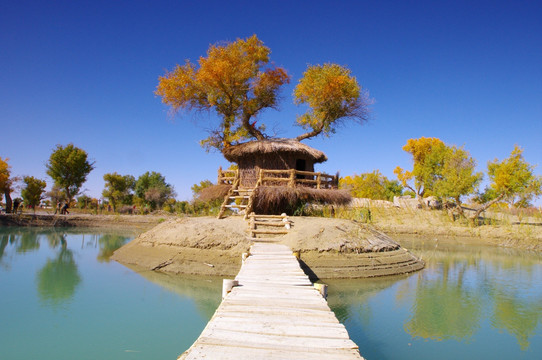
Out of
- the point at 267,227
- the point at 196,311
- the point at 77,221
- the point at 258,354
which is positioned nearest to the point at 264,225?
the point at 267,227

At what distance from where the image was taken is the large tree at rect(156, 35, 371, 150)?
47.9 ft

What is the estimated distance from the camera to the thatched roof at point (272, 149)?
13906 millimetres

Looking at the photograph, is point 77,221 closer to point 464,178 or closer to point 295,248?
point 295,248

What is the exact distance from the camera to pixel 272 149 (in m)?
13.8

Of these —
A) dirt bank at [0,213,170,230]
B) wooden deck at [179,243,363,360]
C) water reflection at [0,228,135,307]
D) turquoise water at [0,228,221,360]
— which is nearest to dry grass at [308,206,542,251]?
turquoise water at [0,228,221,360]

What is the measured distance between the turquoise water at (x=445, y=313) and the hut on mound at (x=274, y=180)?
14.1ft

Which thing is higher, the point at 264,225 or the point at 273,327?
the point at 264,225

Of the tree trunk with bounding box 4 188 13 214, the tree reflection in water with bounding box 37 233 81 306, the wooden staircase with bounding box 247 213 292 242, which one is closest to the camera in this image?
the tree reflection in water with bounding box 37 233 81 306

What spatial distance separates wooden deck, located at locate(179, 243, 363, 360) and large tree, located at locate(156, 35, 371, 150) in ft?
35.4

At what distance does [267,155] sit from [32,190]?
1276 inches

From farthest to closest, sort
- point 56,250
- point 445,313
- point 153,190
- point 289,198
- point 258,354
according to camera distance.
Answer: point 153,190
point 56,250
point 289,198
point 445,313
point 258,354

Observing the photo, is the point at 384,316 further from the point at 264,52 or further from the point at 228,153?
the point at 264,52

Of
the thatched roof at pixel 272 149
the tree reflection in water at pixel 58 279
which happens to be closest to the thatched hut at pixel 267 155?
the thatched roof at pixel 272 149

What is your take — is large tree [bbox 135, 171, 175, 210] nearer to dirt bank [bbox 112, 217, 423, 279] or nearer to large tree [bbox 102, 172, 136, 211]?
large tree [bbox 102, 172, 136, 211]
